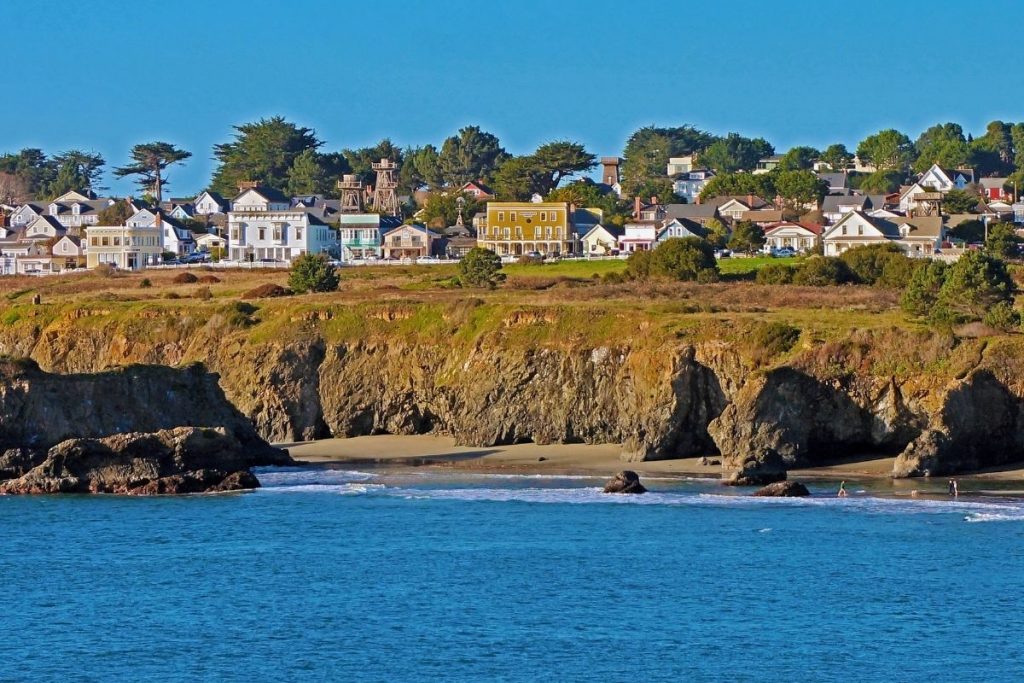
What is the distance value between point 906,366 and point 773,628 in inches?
1123

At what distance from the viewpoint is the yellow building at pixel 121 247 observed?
159 metres

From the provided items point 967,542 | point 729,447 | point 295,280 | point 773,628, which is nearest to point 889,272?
point 295,280

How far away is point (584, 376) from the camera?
84.2 m

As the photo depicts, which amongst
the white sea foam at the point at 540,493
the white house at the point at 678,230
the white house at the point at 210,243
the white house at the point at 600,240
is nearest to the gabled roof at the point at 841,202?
the white house at the point at 678,230

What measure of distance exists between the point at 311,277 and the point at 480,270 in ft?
32.4

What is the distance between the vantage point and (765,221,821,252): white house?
157 meters

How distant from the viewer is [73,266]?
6373 inches

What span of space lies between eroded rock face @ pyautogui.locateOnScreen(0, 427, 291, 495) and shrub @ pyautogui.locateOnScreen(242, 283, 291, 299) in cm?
3603

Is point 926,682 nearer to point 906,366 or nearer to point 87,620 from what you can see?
point 87,620

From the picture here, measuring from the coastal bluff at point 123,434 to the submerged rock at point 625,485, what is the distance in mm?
13490

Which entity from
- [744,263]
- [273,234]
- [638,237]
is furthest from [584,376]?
[273,234]

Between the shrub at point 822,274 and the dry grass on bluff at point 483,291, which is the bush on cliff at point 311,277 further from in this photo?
the shrub at point 822,274

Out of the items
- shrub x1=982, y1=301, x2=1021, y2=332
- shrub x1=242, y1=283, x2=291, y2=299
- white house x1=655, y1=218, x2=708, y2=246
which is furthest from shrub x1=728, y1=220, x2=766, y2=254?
shrub x1=982, y1=301, x2=1021, y2=332

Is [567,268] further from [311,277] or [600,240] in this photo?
[600,240]
